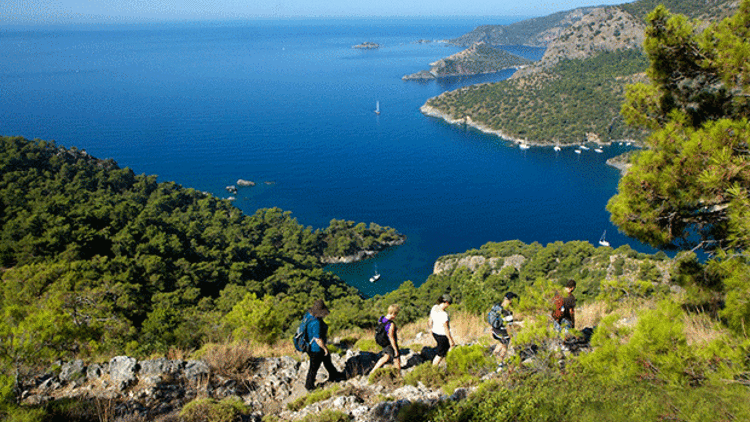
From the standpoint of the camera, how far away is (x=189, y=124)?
10056 centimetres

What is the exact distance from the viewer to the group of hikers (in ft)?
18.6

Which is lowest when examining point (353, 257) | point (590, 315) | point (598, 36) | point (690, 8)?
point (353, 257)

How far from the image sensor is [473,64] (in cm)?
16662

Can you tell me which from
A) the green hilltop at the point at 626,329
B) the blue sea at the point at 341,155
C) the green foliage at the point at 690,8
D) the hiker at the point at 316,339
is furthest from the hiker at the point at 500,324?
the green foliage at the point at 690,8

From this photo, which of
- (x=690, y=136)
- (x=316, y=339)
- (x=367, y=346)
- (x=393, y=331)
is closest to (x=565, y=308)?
(x=393, y=331)

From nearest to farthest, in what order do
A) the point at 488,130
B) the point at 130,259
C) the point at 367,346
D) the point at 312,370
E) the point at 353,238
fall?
the point at 312,370
the point at 367,346
the point at 130,259
the point at 353,238
the point at 488,130

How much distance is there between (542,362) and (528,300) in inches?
62.2

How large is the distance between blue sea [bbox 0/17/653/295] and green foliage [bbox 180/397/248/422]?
43010 mm

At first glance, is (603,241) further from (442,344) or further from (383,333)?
(383,333)

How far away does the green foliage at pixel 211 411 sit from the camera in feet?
15.5

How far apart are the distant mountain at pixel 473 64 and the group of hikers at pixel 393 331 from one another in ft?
493

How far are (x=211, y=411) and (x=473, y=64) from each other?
176 meters

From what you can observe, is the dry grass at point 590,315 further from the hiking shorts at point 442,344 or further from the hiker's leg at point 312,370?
the hiker's leg at point 312,370

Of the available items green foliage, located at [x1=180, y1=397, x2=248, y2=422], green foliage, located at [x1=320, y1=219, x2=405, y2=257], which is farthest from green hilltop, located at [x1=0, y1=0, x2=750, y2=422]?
green foliage, located at [x1=320, y1=219, x2=405, y2=257]
